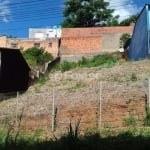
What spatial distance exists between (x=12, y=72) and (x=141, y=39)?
11.0 metres

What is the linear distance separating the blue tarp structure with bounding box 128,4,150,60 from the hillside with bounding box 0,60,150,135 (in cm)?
494

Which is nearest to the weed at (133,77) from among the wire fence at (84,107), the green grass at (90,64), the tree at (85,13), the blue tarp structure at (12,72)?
the wire fence at (84,107)

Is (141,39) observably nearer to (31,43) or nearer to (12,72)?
(12,72)

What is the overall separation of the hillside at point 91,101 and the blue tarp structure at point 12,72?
32.7 ft

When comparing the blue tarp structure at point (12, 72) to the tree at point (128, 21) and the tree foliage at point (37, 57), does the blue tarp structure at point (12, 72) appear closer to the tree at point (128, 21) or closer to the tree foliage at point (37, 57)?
the tree foliage at point (37, 57)

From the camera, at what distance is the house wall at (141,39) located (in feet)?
125

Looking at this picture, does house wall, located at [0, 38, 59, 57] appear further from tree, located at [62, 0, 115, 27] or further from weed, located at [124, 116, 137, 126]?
weed, located at [124, 116, 137, 126]

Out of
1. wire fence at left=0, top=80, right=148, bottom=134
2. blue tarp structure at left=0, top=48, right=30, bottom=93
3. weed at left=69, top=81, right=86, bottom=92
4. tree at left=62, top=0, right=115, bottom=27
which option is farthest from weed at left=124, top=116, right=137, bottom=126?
tree at left=62, top=0, right=115, bottom=27

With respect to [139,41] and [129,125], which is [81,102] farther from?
[139,41]

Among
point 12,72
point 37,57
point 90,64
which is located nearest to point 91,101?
point 90,64

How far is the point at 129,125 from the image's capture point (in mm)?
22047

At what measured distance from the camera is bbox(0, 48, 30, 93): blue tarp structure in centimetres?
4234

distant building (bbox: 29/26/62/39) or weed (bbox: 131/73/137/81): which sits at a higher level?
distant building (bbox: 29/26/62/39)

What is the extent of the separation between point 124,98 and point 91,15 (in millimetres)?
52353
